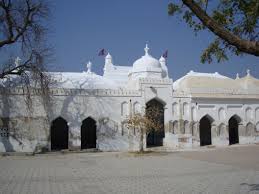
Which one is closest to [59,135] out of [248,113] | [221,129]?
[221,129]

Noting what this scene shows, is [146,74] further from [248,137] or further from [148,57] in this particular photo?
[248,137]

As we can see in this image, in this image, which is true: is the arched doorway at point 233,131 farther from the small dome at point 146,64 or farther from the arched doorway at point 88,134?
the arched doorway at point 88,134

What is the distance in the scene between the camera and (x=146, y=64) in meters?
30.6

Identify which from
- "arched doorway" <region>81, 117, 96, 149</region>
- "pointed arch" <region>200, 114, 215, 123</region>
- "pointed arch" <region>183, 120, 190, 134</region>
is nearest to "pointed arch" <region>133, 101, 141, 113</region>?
"arched doorway" <region>81, 117, 96, 149</region>

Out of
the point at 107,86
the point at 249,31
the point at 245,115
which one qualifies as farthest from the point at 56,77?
the point at 249,31

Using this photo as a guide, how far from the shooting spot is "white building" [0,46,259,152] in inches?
966

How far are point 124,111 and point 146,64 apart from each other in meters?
5.53

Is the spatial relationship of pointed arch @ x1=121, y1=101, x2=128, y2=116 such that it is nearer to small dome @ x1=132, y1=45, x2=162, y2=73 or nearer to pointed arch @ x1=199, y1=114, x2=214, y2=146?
small dome @ x1=132, y1=45, x2=162, y2=73

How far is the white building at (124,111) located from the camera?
24531 mm

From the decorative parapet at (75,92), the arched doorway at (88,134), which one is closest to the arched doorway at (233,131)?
the decorative parapet at (75,92)

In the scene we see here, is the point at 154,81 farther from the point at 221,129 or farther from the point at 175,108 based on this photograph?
the point at 221,129

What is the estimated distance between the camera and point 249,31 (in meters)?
7.27

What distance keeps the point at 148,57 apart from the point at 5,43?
13.9 meters

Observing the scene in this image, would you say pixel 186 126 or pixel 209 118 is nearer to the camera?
pixel 186 126
